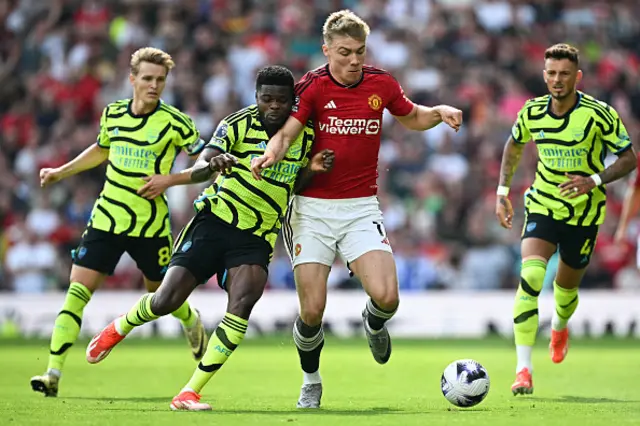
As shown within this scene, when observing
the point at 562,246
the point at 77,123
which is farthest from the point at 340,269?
the point at 562,246

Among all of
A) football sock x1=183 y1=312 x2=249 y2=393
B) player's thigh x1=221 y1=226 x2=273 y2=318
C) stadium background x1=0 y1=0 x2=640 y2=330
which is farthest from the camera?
stadium background x1=0 y1=0 x2=640 y2=330

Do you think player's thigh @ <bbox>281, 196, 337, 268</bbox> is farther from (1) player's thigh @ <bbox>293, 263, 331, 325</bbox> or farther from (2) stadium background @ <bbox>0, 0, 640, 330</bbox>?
(2) stadium background @ <bbox>0, 0, 640, 330</bbox>

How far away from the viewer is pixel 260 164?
8.36 meters

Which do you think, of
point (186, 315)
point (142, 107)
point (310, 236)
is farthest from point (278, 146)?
point (186, 315)

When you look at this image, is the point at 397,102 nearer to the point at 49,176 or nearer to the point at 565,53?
the point at 565,53

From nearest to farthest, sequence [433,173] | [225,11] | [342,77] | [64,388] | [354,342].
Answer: [342,77], [64,388], [354,342], [433,173], [225,11]

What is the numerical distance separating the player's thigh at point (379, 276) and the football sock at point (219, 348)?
1.01 metres

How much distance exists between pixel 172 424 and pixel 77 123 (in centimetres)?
1476

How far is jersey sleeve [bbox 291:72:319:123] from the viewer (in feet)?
28.8

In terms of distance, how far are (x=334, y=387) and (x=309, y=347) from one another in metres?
1.77

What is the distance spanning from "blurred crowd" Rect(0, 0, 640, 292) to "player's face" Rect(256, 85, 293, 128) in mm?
9983

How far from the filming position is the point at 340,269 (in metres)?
18.9

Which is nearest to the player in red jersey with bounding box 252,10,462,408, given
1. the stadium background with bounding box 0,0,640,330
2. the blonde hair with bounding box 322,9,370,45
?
the blonde hair with bounding box 322,9,370,45

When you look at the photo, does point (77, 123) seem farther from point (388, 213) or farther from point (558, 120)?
point (558, 120)
